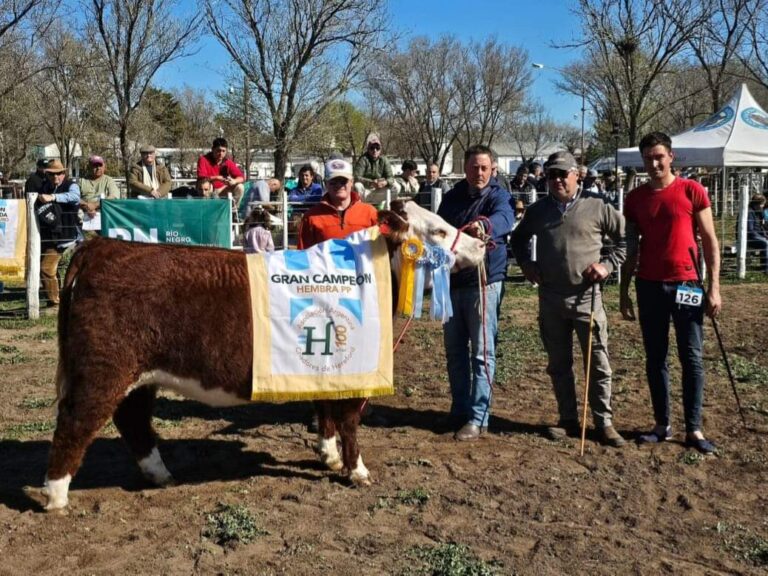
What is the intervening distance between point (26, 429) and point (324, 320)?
9.69 ft

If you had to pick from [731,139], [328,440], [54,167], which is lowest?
[328,440]

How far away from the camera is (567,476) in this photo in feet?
17.1

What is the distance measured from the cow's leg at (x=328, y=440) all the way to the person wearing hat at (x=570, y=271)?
1.71 meters

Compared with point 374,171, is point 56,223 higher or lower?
lower

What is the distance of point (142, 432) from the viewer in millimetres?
5219

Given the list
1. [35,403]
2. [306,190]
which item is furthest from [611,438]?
[306,190]

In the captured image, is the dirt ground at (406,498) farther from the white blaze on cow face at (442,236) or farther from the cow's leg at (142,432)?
the white blaze on cow face at (442,236)

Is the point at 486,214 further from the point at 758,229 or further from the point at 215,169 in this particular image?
the point at 758,229

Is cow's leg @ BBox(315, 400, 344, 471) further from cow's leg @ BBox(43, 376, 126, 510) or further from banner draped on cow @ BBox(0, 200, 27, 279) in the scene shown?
banner draped on cow @ BBox(0, 200, 27, 279)

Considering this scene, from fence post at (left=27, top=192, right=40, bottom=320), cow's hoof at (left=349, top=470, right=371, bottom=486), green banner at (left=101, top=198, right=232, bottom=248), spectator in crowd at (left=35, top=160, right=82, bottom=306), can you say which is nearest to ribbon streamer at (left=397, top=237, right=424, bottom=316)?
cow's hoof at (left=349, top=470, right=371, bottom=486)

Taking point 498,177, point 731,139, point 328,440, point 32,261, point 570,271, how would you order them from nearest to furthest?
point 328,440, point 570,271, point 32,261, point 498,177, point 731,139

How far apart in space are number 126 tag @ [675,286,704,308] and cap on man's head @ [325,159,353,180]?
250cm

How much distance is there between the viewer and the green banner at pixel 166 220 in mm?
11195

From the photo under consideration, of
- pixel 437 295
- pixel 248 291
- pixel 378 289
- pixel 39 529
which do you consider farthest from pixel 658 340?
pixel 39 529
